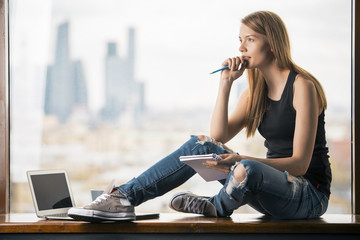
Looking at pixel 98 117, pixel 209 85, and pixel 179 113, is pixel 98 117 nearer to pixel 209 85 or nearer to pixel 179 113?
pixel 179 113

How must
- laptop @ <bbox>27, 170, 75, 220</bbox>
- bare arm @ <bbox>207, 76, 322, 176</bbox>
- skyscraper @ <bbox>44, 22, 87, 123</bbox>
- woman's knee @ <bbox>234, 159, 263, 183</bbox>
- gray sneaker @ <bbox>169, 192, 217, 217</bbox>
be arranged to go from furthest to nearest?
skyscraper @ <bbox>44, 22, 87, 123</bbox>, laptop @ <bbox>27, 170, 75, 220</bbox>, gray sneaker @ <bbox>169, 192, 217, 217</bbox>, bare arm @ <bbox>207, 76, 322, 176</bbox>, woman's knee @ <bbox>234, 159, 263, 183</bbox>

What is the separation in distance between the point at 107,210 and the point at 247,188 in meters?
0.51

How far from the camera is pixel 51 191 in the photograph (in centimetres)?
237

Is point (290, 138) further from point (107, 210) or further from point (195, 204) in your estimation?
point (107, 210)

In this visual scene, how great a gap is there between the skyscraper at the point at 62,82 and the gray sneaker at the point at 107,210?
32.3 inches

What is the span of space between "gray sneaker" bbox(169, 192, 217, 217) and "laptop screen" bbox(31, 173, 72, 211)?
1.78 ft

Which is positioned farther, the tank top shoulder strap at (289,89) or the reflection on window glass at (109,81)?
the reflection on window glass at (109,81)

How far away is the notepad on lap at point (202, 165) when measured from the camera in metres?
1.93

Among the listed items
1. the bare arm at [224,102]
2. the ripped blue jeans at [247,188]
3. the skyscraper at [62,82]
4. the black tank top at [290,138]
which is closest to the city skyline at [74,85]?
the skyscraper at [62,82]

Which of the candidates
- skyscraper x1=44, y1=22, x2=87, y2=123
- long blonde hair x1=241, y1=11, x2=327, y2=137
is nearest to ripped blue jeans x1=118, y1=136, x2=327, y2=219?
long blonde hair x1=241, y1=11, x2=327, y2=137

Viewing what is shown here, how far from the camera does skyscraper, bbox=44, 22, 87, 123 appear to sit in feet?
8.84

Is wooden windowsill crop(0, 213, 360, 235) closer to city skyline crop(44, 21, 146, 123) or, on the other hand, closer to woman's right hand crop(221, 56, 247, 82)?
woman's right hand crop(221, 56, 247, 82)

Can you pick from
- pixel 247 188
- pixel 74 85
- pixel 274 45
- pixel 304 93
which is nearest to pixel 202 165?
pixel 247 188

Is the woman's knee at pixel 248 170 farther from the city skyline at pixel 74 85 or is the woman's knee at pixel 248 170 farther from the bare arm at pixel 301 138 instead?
the city skyline at pixel 74 85
